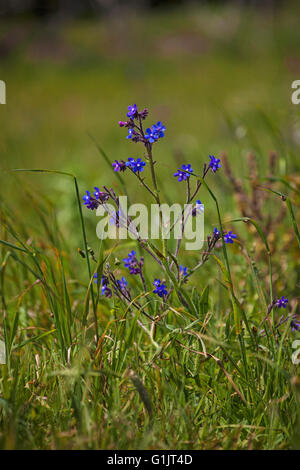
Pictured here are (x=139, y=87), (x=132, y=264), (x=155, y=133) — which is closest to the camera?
(x=155, y=133)

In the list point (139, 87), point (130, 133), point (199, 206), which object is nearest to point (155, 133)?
point (130, 133)

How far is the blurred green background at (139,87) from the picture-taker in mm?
4879

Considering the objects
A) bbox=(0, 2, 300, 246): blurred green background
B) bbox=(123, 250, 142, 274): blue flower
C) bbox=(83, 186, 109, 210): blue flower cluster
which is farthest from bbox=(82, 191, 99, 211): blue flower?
bbox=(0, 2, 300, 246): blurred green background

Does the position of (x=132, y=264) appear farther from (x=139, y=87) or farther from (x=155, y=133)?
(x=139, y=87)

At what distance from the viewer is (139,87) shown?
51.8 feet

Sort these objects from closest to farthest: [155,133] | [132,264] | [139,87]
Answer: [155,133] < [132,264] < [139,87]

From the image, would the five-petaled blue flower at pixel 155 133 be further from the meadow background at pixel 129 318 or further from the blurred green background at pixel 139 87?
the blurred green background at pixel 139 87

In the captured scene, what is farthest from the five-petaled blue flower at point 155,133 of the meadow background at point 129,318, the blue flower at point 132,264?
the blue flower at point 132,264

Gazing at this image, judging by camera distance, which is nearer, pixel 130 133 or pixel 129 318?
pixel 130 133

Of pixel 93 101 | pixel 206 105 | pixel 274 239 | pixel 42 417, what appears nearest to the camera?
pixel 42 417
